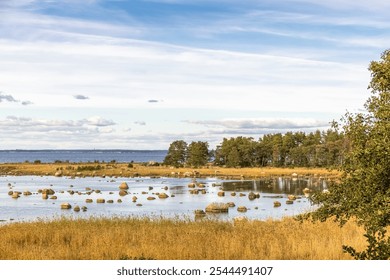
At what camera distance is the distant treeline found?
13725 cm

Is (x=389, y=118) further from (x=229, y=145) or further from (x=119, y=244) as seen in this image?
(x=229, y=145)

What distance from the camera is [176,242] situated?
2183 cm

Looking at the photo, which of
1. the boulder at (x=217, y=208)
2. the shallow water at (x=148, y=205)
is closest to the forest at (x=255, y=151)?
the shallow water at (x=148, y=205)

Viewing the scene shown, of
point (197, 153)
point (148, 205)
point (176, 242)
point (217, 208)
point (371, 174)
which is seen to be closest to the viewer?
point (371, 174)

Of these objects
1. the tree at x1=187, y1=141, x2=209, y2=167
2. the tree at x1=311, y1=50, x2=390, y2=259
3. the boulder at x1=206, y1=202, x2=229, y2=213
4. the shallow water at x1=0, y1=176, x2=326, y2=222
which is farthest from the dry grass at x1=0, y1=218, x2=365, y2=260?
the tree at x1=187, y1=141, x2=209, y2=167

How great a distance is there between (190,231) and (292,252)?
612cm

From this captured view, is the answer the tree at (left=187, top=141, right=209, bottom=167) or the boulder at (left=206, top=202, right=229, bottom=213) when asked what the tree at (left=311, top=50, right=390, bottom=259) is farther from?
the tree at (left=187, top=141, right=209, bottom=167)

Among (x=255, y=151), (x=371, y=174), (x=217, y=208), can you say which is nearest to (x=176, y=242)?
(x=371, y=174)

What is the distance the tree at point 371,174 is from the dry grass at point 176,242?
19.0ft

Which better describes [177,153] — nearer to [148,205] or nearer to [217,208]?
[148,205]

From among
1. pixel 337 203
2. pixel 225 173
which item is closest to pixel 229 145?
pixel 225 173

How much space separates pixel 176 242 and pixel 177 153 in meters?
117

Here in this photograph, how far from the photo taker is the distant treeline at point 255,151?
137 meters

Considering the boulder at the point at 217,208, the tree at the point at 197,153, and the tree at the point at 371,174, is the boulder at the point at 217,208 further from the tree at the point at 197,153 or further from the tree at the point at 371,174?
the tree at the point at 197,153
